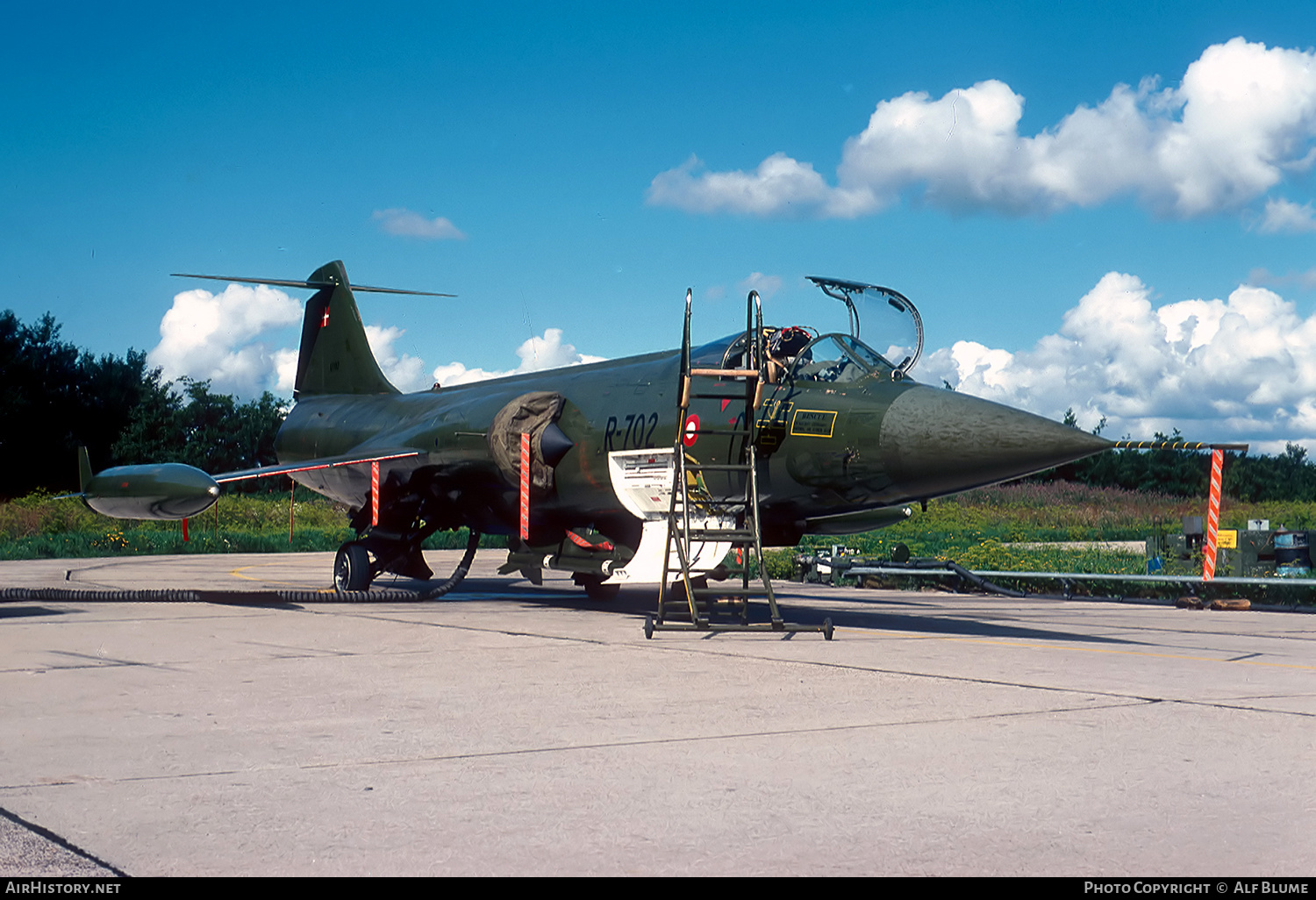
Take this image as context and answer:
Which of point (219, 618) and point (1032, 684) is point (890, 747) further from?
point (219, 618)

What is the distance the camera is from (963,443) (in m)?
9.09

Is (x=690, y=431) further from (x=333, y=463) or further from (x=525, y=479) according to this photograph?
(x=333, y=463)

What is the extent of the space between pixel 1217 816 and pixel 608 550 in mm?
9561

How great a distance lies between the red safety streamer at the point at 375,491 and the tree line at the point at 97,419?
3367cm

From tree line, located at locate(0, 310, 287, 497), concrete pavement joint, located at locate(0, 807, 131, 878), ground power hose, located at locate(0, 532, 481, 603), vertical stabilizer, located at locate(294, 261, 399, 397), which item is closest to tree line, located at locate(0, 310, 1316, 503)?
tree line, located at locate(0, 310, 287, 497)

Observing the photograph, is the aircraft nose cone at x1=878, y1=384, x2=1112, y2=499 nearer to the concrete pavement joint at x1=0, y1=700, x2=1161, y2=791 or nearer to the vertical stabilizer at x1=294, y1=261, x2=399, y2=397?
the concrete pavement joint at x1=0, y1=700, x2=1161, y2=791

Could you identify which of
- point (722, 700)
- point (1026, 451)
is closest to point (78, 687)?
point (722, 700)

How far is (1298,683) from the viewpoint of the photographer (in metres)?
6.84

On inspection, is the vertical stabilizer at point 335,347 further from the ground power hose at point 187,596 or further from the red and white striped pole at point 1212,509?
the red and white striped pole at point 1212,509

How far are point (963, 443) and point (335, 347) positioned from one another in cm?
1353

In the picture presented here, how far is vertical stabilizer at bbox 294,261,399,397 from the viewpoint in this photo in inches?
771

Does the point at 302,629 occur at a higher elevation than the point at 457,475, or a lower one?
lower

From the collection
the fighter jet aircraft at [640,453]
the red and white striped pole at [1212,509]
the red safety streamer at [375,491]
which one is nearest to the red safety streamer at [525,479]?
the fighter jet aircraft at [640,453]

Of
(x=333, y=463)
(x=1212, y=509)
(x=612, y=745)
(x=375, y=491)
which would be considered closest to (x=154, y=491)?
(x=333, y=463)
